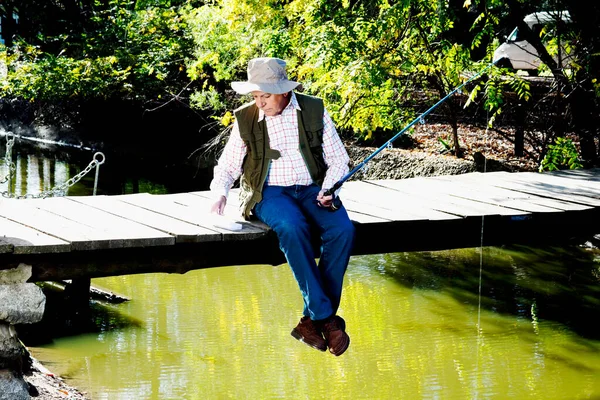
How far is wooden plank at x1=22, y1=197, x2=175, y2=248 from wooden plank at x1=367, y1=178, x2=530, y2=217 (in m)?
1.94

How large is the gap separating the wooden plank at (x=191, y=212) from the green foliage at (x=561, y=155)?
15.2 feet

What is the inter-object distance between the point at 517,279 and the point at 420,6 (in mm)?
2986

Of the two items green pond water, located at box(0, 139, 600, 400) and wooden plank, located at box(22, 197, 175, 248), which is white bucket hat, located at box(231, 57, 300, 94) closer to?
wooden plank, located at box(22, 197, 175, 248)

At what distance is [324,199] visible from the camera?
5055mm

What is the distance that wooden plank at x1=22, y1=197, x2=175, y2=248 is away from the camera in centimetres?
499

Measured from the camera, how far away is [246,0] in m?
10.3

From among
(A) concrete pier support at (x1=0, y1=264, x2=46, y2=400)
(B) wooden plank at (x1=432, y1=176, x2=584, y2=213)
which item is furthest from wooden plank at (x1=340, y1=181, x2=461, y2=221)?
(A) concrete pier support at (x1=0, y1=264, x2=46, y2=400)

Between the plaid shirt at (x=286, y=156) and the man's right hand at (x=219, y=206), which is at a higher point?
the plaid shirt at (x=286, y=156)

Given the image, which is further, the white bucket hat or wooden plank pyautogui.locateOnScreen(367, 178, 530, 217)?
wooden plank pyautogui.locateOnScreen(367, 178, 530, 217)

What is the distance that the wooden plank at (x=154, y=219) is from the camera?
5.12 metres

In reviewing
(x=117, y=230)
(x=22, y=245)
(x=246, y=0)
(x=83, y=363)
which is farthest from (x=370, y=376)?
(x=246, y=0)

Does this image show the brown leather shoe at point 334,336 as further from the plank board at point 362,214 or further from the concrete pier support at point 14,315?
the concrete pier support at point 14,315

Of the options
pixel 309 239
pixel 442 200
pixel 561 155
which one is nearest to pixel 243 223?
pixel 309 239

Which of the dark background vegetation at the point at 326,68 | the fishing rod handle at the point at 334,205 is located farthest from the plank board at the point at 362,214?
the dark background vegetation at the point at 326,68
